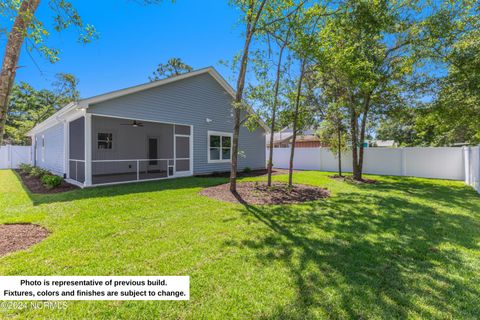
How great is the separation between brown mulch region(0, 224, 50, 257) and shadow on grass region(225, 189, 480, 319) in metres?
3.18

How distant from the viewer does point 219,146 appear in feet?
43.2

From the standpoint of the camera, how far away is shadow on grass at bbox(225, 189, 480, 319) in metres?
2.23

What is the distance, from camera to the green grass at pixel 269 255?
7.30ft

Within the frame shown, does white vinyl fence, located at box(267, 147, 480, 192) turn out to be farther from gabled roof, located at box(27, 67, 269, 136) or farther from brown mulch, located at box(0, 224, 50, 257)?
brown mulch, located at box(0, 224, 50, 257)

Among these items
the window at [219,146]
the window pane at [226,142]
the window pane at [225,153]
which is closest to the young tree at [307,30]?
the window at [219,146]

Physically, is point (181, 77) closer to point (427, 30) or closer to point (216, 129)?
point (216, 129)

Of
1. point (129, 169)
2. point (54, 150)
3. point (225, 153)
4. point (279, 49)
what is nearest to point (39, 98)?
point (54, 150)

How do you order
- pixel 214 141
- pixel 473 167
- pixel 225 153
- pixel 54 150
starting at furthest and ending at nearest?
1. pixel 225 153
2. pixel 214 141
3. pixel 54 150
4. pixel 473 167

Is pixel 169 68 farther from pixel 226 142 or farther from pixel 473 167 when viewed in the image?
pixel 473 167

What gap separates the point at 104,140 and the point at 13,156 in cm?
1246

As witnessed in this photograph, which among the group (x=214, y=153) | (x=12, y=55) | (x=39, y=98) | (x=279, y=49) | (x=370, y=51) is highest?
(x=39, y=98)

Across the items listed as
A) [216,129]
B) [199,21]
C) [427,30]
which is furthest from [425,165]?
[199,21]

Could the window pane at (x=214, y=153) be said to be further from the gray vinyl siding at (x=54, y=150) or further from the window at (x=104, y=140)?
the gray vinyl siding at (x=54, y=150)

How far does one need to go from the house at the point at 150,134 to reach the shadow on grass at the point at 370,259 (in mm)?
6907
